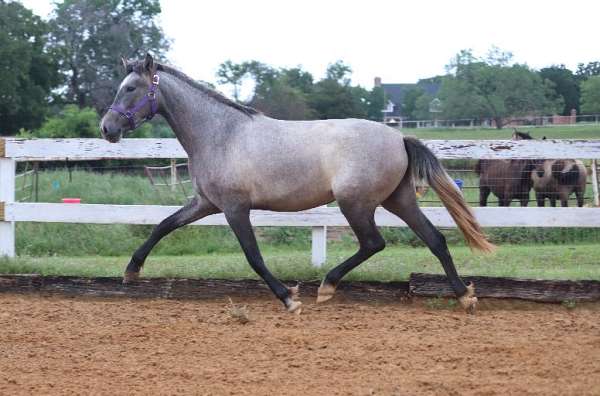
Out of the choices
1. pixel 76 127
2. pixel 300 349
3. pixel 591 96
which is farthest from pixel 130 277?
pixel 76 127

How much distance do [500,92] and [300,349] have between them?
1113cm

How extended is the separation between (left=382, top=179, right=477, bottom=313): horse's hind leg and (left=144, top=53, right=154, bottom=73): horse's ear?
2.34m

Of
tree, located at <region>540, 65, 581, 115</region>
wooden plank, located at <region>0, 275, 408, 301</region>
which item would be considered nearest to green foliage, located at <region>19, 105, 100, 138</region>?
tree, located at <region>540, 65, 581, 115</region>

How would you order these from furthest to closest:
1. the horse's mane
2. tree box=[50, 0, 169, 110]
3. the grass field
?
tree box=[50, 0, 169, 110] → the grass field → the horse's mane

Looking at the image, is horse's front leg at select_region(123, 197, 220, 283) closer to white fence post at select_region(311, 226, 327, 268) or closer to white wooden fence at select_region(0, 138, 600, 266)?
white wooden fence at select_region(0, 138, 600, 266)

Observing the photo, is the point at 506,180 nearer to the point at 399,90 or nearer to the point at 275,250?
the point at 275,250

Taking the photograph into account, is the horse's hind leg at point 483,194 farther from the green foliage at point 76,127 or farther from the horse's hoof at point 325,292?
the green foliage at point 76,127

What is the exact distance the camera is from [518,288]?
632cm

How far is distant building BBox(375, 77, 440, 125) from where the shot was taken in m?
23.0

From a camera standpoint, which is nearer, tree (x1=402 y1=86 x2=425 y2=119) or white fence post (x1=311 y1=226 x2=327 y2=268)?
white fence post (x1=311 y1=226 x2=327 y2=268)

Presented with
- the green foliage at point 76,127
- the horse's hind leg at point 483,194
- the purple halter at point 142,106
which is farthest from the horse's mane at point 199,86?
the green foliage at point 76,127

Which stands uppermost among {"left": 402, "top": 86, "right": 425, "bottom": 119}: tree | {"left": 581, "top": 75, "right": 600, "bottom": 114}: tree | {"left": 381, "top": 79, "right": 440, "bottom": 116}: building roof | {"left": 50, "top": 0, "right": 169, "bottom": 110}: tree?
{"left": 50, "top": 0, "right": 169, "bottom": 110}: tree

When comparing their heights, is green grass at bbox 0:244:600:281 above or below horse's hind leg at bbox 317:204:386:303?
below

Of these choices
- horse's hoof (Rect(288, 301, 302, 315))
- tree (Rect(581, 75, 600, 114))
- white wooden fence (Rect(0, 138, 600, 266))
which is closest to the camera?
horse's hoof (Rect(288, 301, 302, 315))
